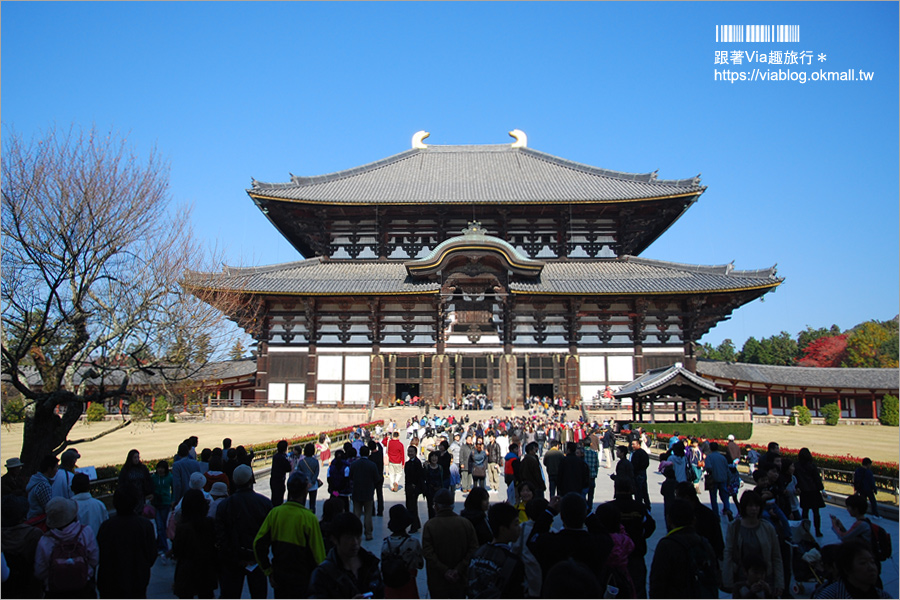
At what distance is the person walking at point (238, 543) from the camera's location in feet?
20.3

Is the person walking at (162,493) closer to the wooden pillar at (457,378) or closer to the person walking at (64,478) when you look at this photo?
the person walking at (64,478)

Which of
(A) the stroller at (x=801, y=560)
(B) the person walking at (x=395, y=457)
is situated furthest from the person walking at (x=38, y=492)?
(A) the stroller at (x=801, y=560)

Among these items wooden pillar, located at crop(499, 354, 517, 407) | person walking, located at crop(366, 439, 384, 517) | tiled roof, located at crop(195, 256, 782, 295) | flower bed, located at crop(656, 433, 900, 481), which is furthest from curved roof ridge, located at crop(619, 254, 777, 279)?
person walking, located at crop(366, 439, 384, 517)

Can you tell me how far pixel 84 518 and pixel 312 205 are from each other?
3317 centimetres

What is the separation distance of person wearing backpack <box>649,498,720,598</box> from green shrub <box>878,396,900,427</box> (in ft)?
147

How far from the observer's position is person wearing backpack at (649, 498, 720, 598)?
16.5 feet

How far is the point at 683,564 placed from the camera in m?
5.05

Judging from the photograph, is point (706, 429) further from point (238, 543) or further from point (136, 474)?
point (238, 543)

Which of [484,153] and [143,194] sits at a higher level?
[484,153]

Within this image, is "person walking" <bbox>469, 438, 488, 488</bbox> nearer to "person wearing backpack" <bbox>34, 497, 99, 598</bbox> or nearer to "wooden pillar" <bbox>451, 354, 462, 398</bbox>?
"person wearing backpack" <bbox>34, 497, 99, 598</bbox>

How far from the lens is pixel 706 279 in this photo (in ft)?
119

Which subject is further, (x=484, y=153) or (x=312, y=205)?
(x=484, y=153)

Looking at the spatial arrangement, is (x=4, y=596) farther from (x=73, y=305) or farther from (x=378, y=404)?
(x=378, y=404)

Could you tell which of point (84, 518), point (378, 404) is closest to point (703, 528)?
point (84, 518)
